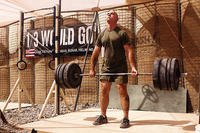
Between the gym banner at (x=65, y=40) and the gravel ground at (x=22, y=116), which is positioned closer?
the gravel ground at (x=22, y=116)

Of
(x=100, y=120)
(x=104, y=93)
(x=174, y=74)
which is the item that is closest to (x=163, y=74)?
(x=174, y=74)

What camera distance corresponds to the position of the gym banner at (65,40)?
768 centimetres

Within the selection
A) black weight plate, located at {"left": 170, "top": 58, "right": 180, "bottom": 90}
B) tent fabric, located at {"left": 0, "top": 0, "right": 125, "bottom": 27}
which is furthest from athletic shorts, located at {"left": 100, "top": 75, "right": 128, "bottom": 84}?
tent fabric, located at {"left": 0, "top": 0, "right": 125, "bottom": 27}

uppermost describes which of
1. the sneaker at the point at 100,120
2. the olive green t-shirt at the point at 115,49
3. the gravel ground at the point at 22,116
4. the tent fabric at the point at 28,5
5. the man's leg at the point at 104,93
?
the tent fabric at the point at 28,5

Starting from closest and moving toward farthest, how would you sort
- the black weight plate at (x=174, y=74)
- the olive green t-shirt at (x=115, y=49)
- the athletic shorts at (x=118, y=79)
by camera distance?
the black weight plate at (x=174, y=74) → the athletic shorts at (x=118, y=79) → the olive green t-shirt at (x=115, y=49)

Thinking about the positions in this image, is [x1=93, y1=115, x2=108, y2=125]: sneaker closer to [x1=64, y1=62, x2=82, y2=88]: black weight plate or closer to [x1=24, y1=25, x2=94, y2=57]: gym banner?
[x1=64, y1=62, x2=82, y2=88]: black weight plate

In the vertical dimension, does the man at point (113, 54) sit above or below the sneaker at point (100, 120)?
above

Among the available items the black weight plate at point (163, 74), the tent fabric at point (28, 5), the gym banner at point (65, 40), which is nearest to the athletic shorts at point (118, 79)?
the black weight plate at point (163, 74)

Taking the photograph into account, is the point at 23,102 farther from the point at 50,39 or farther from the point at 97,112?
the point at 97,112

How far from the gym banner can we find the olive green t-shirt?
2.34 metres

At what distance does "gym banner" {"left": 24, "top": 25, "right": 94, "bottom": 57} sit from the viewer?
7.68 meters

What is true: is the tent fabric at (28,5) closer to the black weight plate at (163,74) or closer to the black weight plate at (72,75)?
the black weight plate at (72,75)

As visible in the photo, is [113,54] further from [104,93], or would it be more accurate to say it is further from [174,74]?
[174,74]

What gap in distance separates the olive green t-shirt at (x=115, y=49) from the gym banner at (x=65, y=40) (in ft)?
7.67
